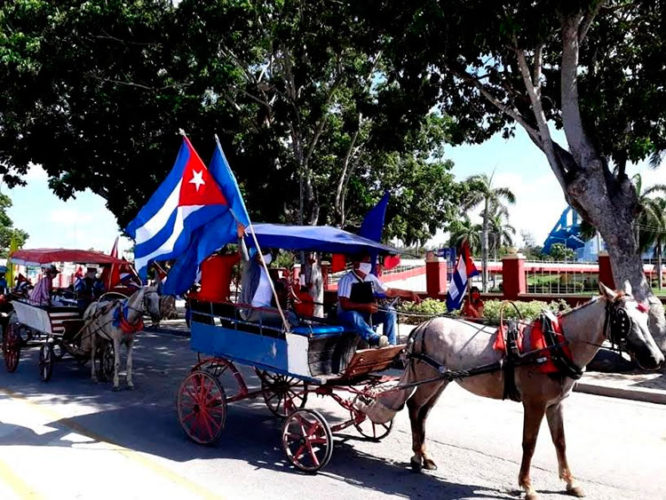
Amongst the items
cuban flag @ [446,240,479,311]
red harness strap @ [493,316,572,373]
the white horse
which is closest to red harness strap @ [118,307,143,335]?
the white horse

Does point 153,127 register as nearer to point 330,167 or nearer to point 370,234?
point 330,167

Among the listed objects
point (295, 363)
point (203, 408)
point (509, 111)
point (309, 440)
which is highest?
point (509, 111)

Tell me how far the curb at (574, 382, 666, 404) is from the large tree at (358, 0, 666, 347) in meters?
1.03

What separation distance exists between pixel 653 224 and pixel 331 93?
4084 centimetres

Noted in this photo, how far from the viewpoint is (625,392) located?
10227 millimetres

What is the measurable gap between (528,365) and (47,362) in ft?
29.8

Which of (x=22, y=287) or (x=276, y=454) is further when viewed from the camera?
(x=22, y=287)

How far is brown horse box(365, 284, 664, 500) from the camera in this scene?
5004 millimetres

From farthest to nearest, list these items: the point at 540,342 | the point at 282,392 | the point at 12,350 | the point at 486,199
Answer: the point at 486,199 < the point at 12,350 < the point at 282,392 < the point at 540,342

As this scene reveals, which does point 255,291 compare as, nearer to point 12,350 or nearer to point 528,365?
point 528,365

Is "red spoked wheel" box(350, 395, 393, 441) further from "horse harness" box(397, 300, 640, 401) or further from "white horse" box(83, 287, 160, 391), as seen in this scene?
"white horse" box(83, 287, 160, 391)

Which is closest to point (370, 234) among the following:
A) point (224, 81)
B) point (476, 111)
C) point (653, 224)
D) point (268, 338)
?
point (268, 338)

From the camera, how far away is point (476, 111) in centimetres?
1526

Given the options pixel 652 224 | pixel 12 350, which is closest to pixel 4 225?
pixel 12 350
